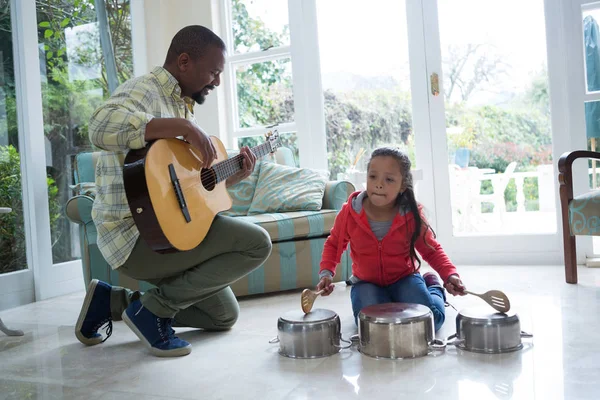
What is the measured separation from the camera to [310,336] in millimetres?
1716

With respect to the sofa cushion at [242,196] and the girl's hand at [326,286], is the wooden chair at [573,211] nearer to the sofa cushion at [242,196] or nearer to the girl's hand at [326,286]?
the girl's hand at [326,286]

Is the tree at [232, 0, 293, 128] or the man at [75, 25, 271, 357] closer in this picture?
the man at [75, 25, 271, 357]

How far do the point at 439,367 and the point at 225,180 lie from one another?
3.19ft

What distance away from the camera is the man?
1740 millimetres

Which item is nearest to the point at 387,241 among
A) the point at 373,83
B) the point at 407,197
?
the point at 407,197

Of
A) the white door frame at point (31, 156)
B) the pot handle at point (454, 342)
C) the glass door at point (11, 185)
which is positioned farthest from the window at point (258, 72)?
the pot handle at point (454, 342)

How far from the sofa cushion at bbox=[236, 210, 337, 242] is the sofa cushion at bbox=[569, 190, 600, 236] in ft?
3.80

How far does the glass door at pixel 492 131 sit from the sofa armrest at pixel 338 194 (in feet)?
2.68

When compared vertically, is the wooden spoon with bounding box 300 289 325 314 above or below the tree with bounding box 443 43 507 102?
below

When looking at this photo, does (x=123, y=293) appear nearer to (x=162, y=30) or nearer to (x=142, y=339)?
(x=142, y=339)

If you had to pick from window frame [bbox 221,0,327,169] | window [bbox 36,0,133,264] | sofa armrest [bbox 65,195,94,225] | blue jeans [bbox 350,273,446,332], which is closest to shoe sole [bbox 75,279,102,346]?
sofa armrest [bbox 65,195,94,225]

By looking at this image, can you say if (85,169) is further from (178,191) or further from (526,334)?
(526,334)

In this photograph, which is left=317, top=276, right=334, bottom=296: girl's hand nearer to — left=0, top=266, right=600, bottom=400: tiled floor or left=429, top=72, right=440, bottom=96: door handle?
left=0, top=266, right=600, bottom=400: tiled floor

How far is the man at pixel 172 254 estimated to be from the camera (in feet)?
5.71
